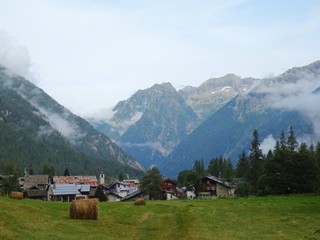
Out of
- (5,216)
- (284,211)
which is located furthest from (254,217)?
(5,216)

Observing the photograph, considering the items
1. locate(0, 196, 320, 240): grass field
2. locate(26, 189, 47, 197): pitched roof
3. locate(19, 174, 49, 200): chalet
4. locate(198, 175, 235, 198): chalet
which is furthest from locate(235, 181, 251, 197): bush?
locate(0, 196, 320, 240): grass field

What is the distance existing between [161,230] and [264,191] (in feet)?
269

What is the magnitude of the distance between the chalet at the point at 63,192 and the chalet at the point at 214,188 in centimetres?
4871

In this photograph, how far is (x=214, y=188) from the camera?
184 metres

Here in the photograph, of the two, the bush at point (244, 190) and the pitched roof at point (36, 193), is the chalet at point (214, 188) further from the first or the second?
the pitched roof at point (36, 193)

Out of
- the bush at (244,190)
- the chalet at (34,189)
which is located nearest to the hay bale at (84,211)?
the bush at (244,190)

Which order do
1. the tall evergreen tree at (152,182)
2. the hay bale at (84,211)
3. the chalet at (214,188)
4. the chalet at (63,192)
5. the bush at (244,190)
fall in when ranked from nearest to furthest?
the hay bale at (84,211)
the tall evergreen tree at (152,182)
the bush at (244,190)
the chalet at (63,192)
the chalet at (214,188)

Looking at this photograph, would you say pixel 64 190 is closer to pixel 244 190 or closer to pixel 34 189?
pixel 34 189

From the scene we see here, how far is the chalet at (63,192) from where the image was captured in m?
160

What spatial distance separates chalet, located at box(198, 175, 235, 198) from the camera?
18362 centimetres

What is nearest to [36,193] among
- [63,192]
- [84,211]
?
[63,192]

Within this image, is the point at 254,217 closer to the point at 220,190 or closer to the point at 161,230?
the point at 161,230

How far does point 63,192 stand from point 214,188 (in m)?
56.8

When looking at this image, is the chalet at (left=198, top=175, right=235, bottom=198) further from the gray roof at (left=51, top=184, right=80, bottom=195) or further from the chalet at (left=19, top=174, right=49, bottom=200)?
the chalet at (left=19, top=174, right=49, bottom=200)
